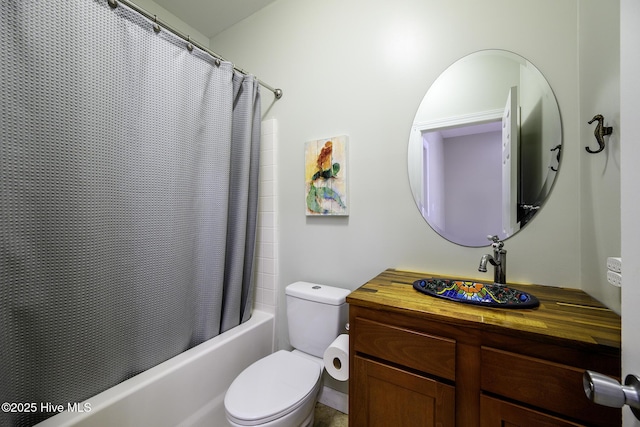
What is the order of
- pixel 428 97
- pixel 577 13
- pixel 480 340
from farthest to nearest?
pixel 428 97, pixel 577 13, pixel 480 340

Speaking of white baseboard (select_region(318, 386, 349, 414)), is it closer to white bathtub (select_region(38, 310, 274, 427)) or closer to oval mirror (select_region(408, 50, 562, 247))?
white bathtub (select_region(38, 310, 274, 427))

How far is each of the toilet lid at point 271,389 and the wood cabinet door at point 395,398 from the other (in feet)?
0.83

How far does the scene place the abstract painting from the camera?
58.7 inches

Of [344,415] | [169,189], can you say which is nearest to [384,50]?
[169,189]

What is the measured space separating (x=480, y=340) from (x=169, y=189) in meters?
1.45

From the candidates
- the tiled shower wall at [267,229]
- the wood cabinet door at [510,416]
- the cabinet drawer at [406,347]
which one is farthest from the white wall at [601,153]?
the tiled shower wall at [267,229]

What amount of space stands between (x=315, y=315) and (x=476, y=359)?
81 cm

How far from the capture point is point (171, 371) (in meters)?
1.16

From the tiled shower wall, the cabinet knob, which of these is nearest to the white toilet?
the tiled shower wall

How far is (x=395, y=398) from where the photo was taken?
0.89 m

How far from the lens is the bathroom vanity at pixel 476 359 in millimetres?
662

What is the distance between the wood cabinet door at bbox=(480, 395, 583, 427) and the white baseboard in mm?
917

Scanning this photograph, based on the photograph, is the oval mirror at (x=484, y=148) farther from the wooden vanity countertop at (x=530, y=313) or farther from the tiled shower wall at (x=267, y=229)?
the tiled shower wall at (x=267, y=229)

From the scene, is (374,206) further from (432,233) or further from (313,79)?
(313,79)
